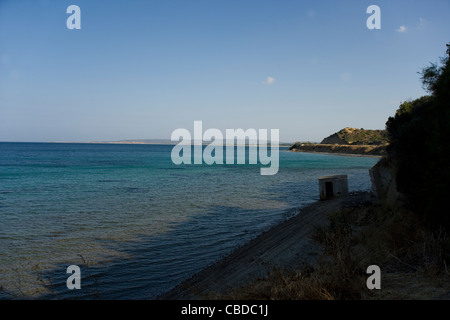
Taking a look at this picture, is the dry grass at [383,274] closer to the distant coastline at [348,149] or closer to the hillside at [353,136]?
the distant coastline at [348,149]

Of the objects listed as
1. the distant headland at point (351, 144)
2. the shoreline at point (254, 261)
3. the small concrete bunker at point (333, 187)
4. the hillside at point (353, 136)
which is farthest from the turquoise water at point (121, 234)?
the hillside at point (353, 136)

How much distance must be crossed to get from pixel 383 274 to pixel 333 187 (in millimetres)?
15135

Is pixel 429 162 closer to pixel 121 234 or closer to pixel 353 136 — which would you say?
pixel 121 234

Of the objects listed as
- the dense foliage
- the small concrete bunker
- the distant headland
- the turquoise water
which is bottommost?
the turquoise water

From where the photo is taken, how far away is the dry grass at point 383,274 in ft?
16.8

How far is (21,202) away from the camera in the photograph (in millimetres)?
21141

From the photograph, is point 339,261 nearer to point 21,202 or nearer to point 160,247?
point 160,247

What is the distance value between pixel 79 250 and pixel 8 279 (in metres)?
2.67

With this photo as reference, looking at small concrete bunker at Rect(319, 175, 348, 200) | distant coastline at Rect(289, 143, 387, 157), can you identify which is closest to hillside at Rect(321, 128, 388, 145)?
distant coastline at Rect(289, 143, 387, 157)

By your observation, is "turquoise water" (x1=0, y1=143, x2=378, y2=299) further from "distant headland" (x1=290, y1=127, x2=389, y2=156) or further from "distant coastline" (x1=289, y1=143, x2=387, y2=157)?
"distant headland" (x1=290, y1=127, x2=389, y2=156)

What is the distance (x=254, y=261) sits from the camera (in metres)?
9.73

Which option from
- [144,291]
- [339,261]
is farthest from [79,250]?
[339,261]

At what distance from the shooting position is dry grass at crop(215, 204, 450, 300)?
5129mm

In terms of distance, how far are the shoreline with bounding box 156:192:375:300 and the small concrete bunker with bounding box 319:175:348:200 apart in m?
6.66
